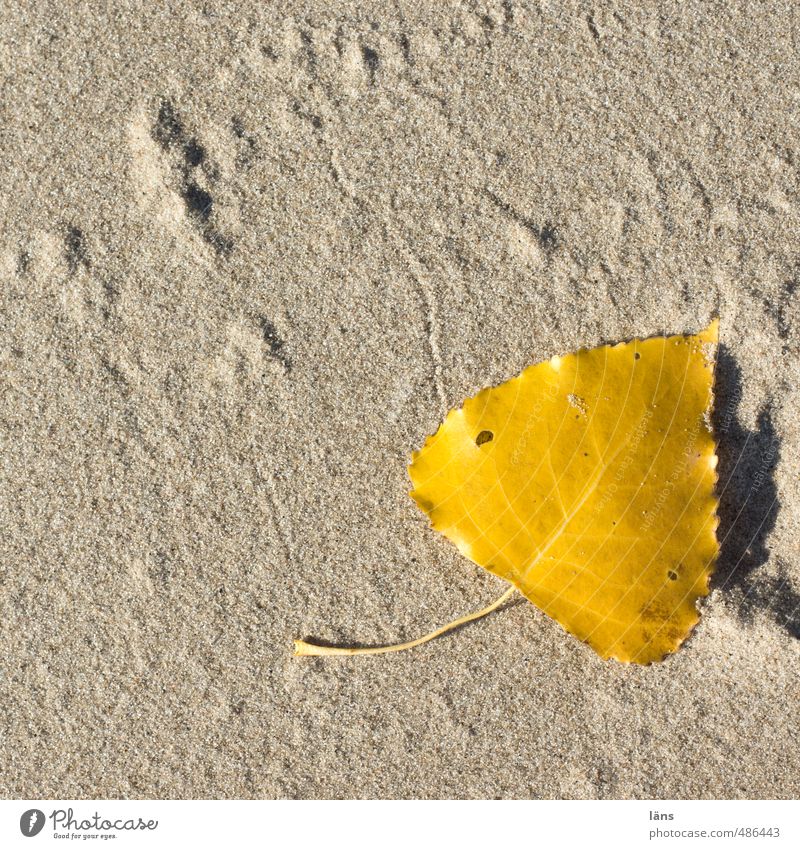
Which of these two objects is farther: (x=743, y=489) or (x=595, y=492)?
(x=743, y=489)

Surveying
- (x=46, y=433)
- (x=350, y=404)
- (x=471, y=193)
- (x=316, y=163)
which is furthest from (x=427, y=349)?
(x=46, y=433)

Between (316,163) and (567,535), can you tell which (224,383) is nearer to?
(316,163)

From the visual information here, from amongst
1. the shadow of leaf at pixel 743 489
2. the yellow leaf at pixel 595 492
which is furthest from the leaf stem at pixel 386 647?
the shadow of leaf at pixel 743 489

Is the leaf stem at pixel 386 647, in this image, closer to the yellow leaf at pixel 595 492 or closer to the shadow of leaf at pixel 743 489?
the yellow leaf at pixel 595 492

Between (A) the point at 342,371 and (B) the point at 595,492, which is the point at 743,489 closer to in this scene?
(B) the point at 595,492

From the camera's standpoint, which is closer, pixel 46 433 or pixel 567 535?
pixel 567 535

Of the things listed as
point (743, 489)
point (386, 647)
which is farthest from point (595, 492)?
point (386, 647)
